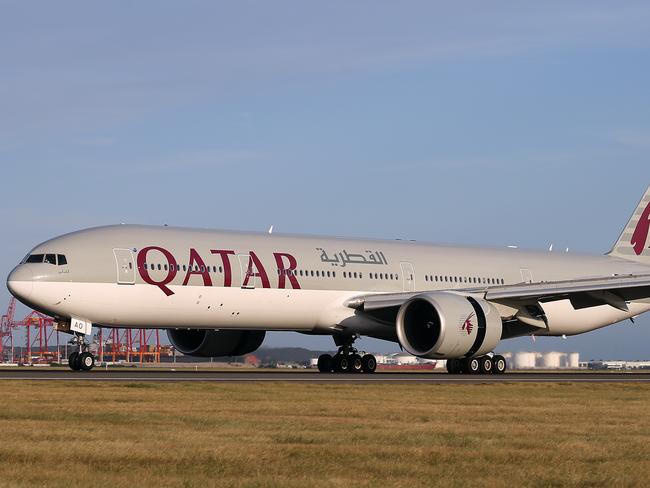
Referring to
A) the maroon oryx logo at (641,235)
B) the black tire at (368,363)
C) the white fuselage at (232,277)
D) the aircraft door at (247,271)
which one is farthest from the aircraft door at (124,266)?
the maroon oryx logo at (641,235)

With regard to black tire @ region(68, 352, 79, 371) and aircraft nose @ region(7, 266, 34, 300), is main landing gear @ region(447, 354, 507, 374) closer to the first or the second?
black tire @ region(68, 352, 79, 371)

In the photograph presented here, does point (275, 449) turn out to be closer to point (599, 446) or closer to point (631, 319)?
point (599, 446)

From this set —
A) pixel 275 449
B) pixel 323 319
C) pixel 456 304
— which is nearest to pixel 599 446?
pixel 275 449

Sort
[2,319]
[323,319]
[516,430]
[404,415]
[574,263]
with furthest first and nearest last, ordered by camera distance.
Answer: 1. [2,319]
2. [574,263]
3. [323,319]
4. [404,415]
5. [516,430]

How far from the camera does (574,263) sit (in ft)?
151

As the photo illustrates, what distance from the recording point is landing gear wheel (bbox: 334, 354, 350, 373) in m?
39.8

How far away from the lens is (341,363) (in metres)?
40.0

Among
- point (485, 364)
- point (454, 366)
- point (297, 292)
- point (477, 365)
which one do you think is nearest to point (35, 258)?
point (297, 292)

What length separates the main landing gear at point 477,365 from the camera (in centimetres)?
3734

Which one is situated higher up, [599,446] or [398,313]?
[398,313]

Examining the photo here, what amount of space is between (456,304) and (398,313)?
6.10 feet

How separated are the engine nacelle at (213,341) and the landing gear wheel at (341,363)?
2.81 metres

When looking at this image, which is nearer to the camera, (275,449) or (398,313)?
(275,449)

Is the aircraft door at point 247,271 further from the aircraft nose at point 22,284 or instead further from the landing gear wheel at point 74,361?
the aircraft nose at point 22,284
